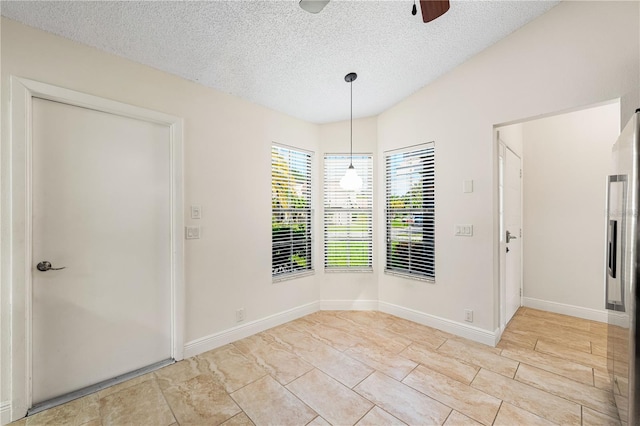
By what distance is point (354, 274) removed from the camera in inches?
146

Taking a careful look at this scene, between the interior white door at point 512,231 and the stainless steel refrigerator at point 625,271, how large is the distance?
4.25 ft

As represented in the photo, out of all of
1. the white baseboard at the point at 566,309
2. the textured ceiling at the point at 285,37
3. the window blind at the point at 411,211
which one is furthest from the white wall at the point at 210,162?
the white baseboard at the point at 566,309

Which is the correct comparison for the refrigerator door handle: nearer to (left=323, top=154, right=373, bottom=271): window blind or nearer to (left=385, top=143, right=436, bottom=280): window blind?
(left=385, top=143, right=436, bottom=280): window blind

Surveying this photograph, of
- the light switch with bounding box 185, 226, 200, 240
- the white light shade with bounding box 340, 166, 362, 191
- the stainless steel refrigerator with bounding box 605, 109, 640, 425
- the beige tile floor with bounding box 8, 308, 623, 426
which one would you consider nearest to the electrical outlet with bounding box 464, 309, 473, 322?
the beige tile floor with bounding box 8, 308, 623, 426

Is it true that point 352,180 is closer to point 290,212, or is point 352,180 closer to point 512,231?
point 290,212

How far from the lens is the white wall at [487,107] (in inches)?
80.0

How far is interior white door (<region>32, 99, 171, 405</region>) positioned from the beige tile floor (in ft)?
0.89

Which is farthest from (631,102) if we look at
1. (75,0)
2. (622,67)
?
(75,0)

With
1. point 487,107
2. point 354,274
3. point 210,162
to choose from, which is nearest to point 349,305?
point 354,274

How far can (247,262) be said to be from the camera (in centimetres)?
296

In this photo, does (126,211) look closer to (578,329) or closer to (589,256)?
(578,329)

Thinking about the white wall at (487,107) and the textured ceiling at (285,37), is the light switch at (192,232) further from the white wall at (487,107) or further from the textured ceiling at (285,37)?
the white wall at (487,107)

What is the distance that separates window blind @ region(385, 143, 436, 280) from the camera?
125 inches

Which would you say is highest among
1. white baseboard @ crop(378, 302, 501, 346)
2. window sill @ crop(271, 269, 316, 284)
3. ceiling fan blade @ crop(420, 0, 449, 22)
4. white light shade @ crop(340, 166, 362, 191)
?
ceiling fan blade @ crop(420, 0, 449, 22)
